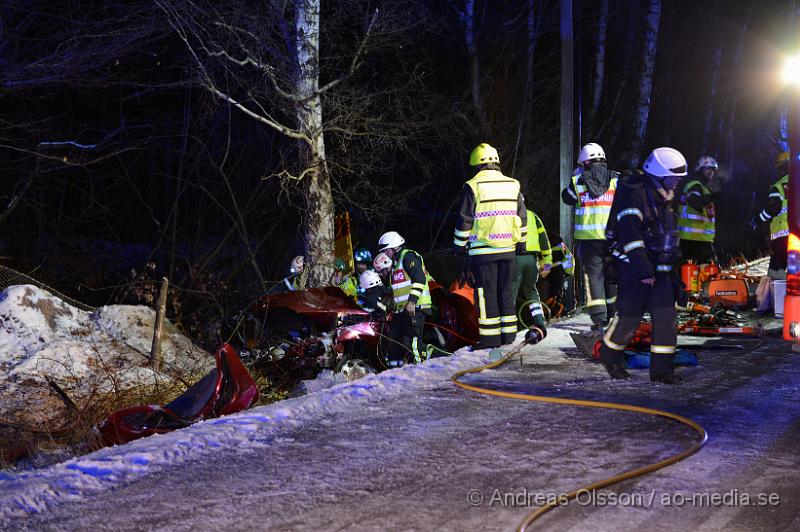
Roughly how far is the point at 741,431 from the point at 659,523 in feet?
6.41

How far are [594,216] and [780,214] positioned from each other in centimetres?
395

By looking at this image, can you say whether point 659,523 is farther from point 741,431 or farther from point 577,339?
point 577,339

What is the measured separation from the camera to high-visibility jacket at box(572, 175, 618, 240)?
9852 millimetres

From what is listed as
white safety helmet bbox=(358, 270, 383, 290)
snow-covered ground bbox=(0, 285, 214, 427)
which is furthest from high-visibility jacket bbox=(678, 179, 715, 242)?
snow-covered ground bbox=(0, 285, 214, 427)

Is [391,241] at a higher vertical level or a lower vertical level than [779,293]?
higher

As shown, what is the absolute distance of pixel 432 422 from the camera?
6.13 m

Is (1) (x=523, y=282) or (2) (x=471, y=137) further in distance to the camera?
(2) (x=471, y=137)

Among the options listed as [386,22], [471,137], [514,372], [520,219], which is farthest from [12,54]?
[471,137]

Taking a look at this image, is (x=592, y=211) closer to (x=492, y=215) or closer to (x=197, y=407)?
(x=492, y=215)

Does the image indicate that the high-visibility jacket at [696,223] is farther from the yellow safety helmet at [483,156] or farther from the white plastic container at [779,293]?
the yellow safety helmet at [483,156]

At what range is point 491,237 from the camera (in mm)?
9078

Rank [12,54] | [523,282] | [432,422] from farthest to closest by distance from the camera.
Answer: [12,54], [523,282], [432,422]

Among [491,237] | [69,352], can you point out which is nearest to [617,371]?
[491,237]

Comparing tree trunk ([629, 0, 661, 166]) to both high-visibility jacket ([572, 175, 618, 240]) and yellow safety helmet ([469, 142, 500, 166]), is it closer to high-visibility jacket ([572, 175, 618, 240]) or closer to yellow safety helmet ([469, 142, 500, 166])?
high-visibility jacket ([572, 175, 618, 240])
